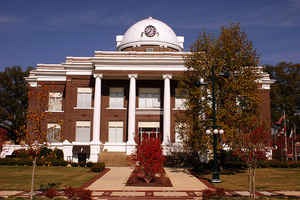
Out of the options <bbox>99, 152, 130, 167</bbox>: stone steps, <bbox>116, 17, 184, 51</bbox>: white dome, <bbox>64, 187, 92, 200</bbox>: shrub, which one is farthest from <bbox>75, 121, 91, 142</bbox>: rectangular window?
<bbox>64, 187, 92, 200</bbox>: shrub

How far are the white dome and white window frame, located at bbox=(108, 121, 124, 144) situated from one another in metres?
13.2

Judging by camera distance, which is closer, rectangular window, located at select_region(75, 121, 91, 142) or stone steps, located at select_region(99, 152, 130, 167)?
stone steps, located at select_region(99, 152, 130, 167)

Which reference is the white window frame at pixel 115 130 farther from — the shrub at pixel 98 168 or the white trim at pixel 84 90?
the shrub at pixel 98 168

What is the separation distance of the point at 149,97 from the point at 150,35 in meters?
11.3

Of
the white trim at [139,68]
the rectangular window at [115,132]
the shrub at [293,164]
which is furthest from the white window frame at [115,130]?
the shrub at [293,164]

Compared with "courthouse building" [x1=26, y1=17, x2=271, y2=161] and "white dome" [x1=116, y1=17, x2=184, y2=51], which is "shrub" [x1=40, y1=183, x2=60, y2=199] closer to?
"courthouse building" [x1=26, y1=17, x2=271, y2=161]

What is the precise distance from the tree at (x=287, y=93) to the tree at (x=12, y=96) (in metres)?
46.8

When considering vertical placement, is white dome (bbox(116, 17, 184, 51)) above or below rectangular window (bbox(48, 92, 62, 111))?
above

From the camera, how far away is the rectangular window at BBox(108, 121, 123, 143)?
40781 mm

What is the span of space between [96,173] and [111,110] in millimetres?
16527

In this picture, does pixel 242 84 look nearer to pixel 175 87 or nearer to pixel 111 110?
pixel 175 87

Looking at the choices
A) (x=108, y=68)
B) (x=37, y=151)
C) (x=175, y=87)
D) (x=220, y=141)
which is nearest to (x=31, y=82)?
(x=108, y=68)

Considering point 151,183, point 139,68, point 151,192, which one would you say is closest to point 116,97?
point 139,68

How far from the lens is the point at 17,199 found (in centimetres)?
1370
